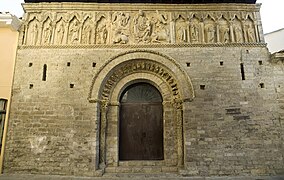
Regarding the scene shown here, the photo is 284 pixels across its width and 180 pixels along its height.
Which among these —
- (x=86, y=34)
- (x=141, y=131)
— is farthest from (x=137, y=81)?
(x=86, y=34)

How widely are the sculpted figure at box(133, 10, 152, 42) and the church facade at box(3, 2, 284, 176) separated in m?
0.03

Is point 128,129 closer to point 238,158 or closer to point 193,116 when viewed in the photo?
point 193,116

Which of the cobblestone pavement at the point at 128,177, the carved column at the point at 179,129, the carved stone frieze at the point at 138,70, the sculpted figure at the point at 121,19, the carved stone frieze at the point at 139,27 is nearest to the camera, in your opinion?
the cobblestone pavement at the point at 128,177

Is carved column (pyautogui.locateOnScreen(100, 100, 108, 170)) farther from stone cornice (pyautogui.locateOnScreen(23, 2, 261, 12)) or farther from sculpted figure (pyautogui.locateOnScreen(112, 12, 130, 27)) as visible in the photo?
stone cornice (pyautogui.locateOnScreen(23, 2, 261, 12))

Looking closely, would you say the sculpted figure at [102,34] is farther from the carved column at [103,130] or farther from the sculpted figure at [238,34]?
the sculpted figure at [238,34]

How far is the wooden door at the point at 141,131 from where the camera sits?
6.28 m

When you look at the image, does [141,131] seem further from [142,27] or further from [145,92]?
[142,27]

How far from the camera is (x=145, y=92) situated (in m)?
6.88

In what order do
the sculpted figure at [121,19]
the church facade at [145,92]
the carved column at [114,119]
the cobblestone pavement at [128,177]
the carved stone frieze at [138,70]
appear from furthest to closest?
the sculpted figure at [121,19] < the carved stone frieze at [138,70] < the carved column at [114,119] < the church facade at [145,92] < the cobblestone pavement at [128,177]

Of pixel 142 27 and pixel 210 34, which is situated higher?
pixel 142 27

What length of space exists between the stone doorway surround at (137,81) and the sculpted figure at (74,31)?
140 cm

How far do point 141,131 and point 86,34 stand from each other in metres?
3.75

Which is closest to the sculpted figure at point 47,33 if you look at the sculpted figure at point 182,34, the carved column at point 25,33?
the carved column at point 25,33

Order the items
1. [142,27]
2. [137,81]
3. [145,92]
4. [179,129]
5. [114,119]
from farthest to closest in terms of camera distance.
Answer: [145,92], [137,81], [142,27], [114,119], [179,129]
